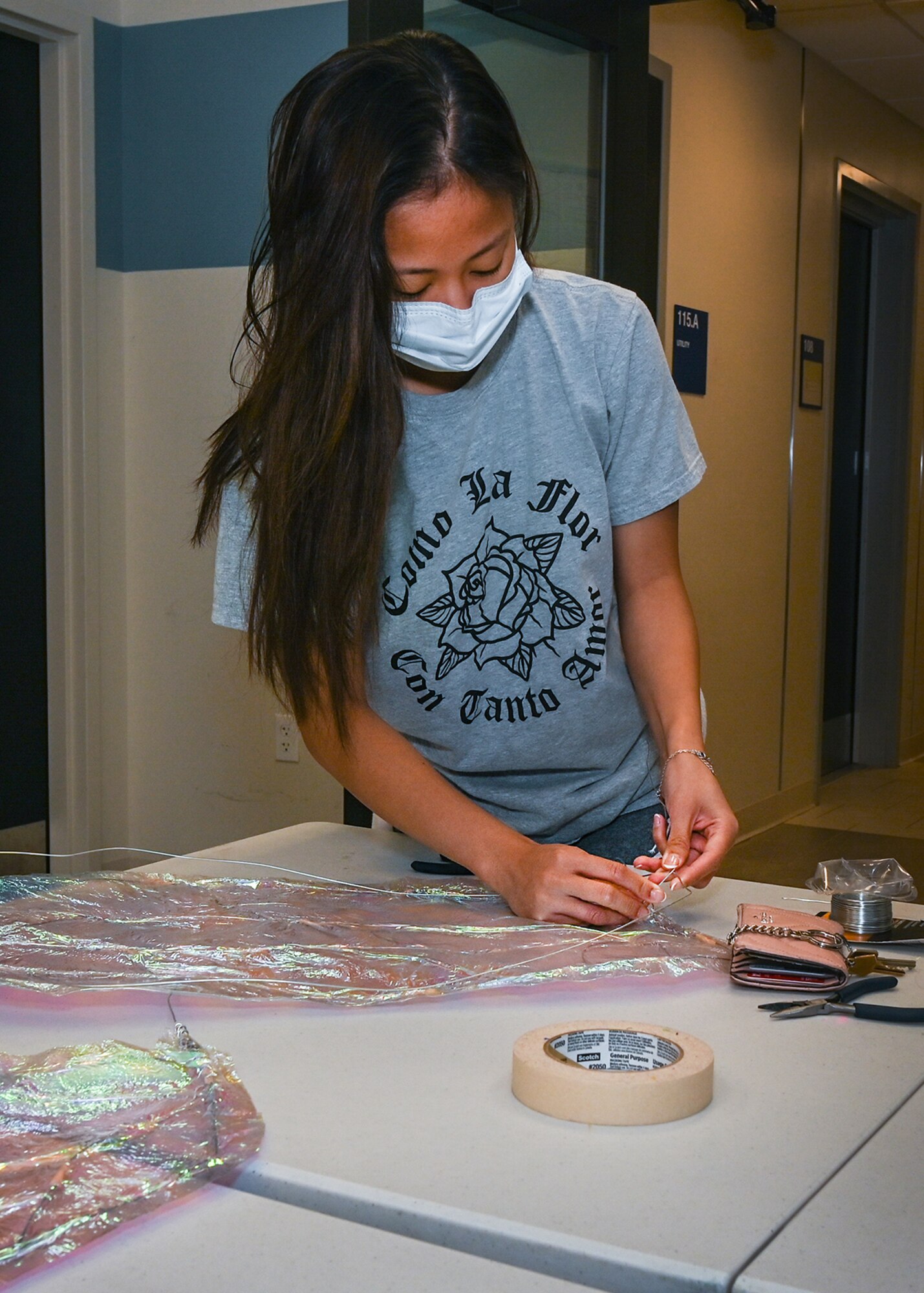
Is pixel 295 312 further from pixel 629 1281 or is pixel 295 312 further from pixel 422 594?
pixel 629 1281

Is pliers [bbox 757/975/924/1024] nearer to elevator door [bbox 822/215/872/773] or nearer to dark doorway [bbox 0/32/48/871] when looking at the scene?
dark doorway [bbox 0/32/48/871]

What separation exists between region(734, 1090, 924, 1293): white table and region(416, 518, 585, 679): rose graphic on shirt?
2.20 feet

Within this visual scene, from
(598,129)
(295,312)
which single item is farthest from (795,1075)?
(598,129)

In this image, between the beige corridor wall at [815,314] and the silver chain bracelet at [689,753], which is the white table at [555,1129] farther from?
the beige corridor wall at [815,314]

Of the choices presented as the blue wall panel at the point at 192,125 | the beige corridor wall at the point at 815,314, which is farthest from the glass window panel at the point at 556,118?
the beige corridor wall at the point at 815,314

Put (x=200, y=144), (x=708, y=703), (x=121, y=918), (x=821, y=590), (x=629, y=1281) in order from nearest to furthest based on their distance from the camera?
(x=629, y=1281)
(x=121, y=918)
(x=200, y=144)
(x=708, y=703)
(x=821, y=590)

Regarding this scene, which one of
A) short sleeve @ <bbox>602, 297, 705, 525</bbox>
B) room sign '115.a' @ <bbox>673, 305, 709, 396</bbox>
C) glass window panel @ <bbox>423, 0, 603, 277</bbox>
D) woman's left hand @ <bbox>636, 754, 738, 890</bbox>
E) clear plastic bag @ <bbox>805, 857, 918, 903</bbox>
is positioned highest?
glass window panel @ <bbox>423, 0, 603, 277</bbox>

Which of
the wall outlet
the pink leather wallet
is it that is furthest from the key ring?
the wall outlet

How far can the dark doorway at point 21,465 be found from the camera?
3.28 metres

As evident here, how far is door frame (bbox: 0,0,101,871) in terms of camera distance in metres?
3.27

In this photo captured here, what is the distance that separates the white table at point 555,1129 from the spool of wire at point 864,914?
0.08 metres

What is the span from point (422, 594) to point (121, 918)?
0.41m

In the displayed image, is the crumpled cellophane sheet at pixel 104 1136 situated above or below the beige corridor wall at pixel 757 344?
below

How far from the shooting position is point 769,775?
470cm
